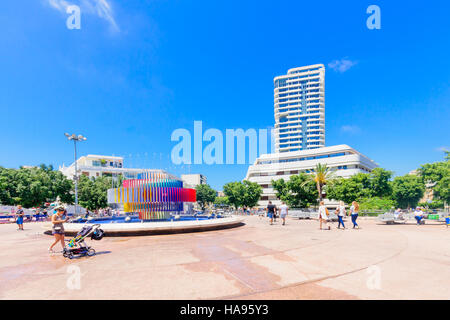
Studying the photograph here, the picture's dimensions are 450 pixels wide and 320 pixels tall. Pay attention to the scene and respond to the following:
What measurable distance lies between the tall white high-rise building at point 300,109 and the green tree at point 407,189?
51.9 m

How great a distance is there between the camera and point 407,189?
60.5 m

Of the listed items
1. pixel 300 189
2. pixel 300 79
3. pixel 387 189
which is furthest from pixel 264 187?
pixel 300 79

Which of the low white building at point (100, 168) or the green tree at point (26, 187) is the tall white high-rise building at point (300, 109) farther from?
the green tree at point (26, 187)

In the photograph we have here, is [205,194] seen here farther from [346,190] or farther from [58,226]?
[58,226]

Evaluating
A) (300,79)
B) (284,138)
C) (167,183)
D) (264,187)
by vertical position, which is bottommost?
(264,187)

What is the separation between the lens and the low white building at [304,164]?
5901 cm

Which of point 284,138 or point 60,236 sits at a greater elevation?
point 284,138

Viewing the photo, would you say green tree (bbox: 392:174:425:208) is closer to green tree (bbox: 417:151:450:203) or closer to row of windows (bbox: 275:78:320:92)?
green tree (bbox: 417:151:450:203)

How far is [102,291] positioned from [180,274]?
163 centimetres

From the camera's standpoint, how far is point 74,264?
618cm

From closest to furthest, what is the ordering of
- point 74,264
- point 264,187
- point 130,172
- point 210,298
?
point 210,298, point 74,264, point 264,187, point 130,172

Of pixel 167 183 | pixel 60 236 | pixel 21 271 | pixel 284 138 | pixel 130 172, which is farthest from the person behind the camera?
pixel 284 138
